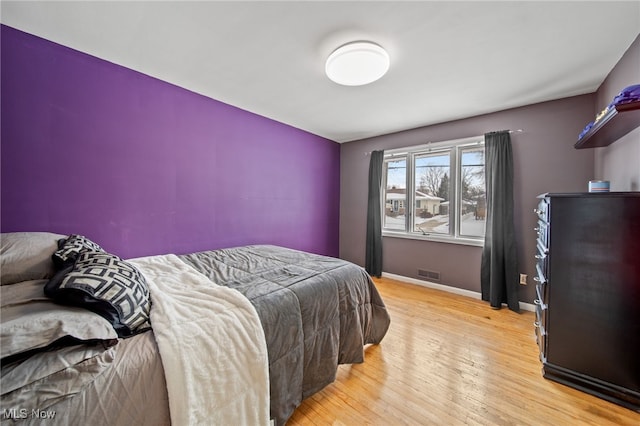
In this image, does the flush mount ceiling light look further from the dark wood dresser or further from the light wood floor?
the light wood floor

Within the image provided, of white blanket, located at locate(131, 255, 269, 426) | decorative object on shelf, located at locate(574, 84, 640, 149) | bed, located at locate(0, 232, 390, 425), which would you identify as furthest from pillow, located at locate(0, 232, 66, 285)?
decorative object on shelf, located at locate(574, 84, 640, 149)

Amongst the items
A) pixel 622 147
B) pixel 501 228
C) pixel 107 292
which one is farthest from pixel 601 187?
pixel 107 292

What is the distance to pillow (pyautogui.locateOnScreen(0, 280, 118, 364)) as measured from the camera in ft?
2.39

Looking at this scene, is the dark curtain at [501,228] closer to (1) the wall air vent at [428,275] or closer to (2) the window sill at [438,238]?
(2) the window sill at [438,238]

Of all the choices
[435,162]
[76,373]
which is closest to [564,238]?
[435,162]

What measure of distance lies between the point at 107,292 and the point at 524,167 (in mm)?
3912

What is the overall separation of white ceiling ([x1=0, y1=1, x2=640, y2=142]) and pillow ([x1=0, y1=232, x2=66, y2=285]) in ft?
4.84

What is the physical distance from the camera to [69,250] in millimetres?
1372

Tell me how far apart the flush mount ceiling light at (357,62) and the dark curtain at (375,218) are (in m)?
2.10

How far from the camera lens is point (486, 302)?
3.05 m

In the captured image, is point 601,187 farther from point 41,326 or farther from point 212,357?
point 41,326

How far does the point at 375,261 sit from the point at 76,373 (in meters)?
3.75

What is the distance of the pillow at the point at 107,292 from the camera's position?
923mm

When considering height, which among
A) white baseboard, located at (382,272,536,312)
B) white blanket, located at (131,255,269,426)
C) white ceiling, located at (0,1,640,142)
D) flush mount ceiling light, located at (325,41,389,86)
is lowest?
white baseboard, located at (382,272,536,312)
